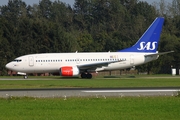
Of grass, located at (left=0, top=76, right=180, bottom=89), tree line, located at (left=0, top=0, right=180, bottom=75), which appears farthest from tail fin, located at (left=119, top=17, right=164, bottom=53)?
tree line, located at (left=0, top=0, right=180, bottom=75)

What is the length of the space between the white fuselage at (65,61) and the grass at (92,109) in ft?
104

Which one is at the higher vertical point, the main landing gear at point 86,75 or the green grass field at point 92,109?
the main landing gear at point 86,75

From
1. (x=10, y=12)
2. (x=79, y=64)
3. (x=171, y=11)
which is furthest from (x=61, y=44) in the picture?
(x=10, y=12)

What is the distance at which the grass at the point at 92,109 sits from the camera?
17.8 m

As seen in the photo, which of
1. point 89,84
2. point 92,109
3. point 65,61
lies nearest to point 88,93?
point 92,109

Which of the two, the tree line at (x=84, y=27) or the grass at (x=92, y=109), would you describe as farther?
the tree line at (x=84, y=27)

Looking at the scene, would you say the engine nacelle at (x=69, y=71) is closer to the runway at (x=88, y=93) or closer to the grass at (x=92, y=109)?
the runway at (x=88, y=93)

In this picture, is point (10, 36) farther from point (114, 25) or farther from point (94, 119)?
point (94, 119)

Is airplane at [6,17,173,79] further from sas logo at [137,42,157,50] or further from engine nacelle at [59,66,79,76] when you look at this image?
sas logo at [137,42,157,50]

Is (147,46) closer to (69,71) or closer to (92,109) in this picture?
(69,71)

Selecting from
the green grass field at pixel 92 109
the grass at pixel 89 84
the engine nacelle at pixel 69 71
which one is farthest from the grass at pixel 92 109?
the engine nacelle at pixel 69 71

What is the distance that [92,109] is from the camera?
20000 millimetres

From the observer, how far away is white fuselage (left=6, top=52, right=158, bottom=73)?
55.9m

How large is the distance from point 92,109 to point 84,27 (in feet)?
419
